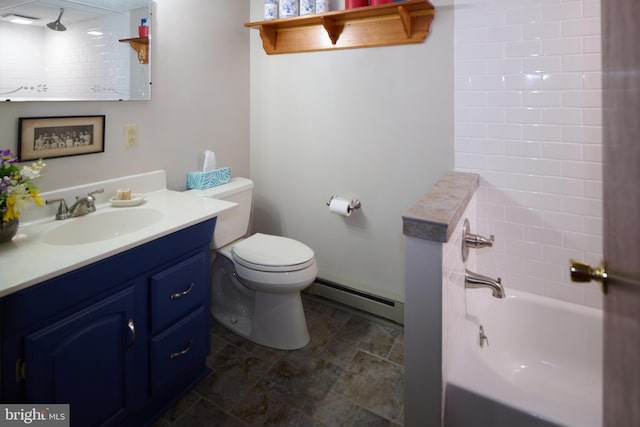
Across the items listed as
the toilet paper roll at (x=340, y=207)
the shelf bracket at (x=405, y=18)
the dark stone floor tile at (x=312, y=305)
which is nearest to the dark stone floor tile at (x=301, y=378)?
the dark stone floor tile at (x=312, y=305)

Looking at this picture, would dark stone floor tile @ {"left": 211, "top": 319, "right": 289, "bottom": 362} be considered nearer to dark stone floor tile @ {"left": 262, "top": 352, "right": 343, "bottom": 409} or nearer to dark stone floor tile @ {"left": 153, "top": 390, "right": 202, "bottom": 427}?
dark stone floor tile @ {"left": 262, "top": 352, "right": 343, "bottom": 409}

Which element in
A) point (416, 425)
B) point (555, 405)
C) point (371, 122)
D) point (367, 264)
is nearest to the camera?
point (555, 405)

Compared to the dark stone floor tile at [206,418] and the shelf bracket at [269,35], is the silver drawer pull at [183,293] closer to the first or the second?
the dark stone floor tile at [206,418]

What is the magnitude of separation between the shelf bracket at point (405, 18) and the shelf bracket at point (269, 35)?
0.87 m

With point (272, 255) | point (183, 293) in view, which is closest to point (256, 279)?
point (272, 255)

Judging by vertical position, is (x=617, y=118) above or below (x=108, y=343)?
above

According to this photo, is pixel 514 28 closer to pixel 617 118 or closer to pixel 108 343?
pixel 617 118

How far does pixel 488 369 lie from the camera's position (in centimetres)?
121

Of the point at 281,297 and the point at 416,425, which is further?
the point at 281,297

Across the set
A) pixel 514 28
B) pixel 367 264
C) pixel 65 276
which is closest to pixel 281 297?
pixel 367 264

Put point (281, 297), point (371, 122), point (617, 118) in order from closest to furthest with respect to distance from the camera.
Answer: point (617, 118), point (281, 297), point (371, 122)

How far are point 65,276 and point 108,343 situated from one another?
32cm

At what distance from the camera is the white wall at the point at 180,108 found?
1647mm

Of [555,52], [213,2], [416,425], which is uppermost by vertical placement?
[213,2]
